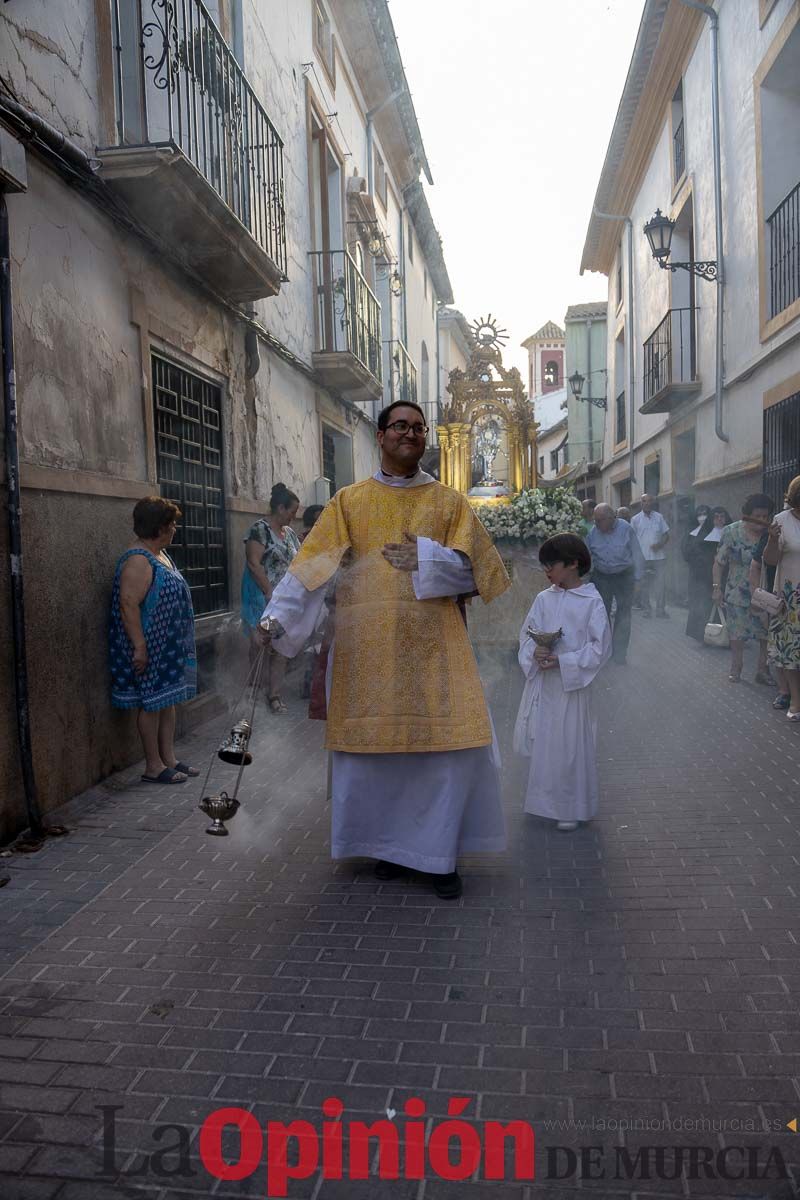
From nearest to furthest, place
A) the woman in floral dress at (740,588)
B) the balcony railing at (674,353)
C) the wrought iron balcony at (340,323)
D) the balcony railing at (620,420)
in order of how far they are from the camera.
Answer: the woman in floral dress at (740,588), the wrought iron balcony at (340,323), the balcony railing at (674,353), the balcony railing at (620,420)

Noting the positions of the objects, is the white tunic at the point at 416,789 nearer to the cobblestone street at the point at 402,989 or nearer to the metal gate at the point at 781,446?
the cobblestone street at the point at 402,989

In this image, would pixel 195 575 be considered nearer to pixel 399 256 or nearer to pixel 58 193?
pixel 58 193

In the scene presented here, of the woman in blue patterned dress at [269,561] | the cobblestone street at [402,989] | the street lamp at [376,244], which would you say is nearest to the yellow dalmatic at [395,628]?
the cobblestone street at [402,989]

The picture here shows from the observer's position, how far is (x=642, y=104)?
56.0 feet

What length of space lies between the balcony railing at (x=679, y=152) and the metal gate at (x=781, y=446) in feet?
21.7

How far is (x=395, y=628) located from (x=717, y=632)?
7322mm

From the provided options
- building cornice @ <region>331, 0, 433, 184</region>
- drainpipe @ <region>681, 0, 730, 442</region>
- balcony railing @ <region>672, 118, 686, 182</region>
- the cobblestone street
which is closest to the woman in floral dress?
the cobblestone street

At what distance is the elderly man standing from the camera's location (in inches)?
372

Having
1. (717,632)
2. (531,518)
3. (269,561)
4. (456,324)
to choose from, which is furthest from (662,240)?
(456,324)

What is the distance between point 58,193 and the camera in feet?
17.0

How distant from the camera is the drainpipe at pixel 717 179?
12.0 m

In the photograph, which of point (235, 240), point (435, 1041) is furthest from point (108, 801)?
point (235, 240)

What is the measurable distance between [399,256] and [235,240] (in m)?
12.8

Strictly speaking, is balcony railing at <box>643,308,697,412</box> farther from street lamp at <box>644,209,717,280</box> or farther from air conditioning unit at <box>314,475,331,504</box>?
air conditioning unit at <box>314,475,331,504</box>
